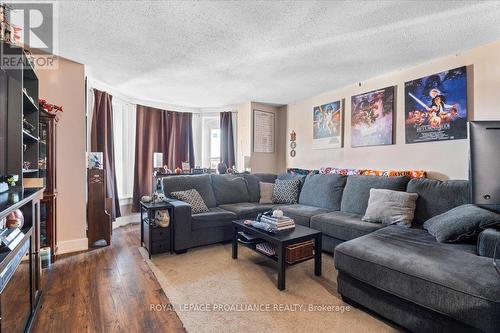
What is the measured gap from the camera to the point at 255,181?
425 cm

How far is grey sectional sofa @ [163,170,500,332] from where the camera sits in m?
1.30

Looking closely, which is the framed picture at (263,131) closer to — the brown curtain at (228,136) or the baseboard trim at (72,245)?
the brown curtain at (228,136)

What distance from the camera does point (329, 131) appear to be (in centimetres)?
406

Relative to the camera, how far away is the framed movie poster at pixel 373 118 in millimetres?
3252

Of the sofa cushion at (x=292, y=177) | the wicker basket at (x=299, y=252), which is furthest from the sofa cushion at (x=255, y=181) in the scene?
the wicker basket at (x=299, y=252)

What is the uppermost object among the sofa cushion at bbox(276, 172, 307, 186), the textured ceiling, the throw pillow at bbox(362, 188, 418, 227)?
the textured ceiling

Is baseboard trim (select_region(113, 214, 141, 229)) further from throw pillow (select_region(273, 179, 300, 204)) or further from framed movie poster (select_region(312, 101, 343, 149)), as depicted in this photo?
framed movie poster (select_region(312, 101, 343, 149))

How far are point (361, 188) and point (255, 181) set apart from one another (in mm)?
1768

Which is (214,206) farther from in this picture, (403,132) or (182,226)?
(403,132)

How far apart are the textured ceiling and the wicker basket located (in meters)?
1.99

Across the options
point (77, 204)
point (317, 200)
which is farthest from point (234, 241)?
point (77, 204)

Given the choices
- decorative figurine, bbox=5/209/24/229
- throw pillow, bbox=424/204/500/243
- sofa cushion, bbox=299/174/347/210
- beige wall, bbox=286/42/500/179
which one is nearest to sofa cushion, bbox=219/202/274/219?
sofa cushion, bbox=299/174/347/210

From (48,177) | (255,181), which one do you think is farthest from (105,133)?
(255,181)

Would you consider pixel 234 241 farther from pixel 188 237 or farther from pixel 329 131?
pixel 329 131
